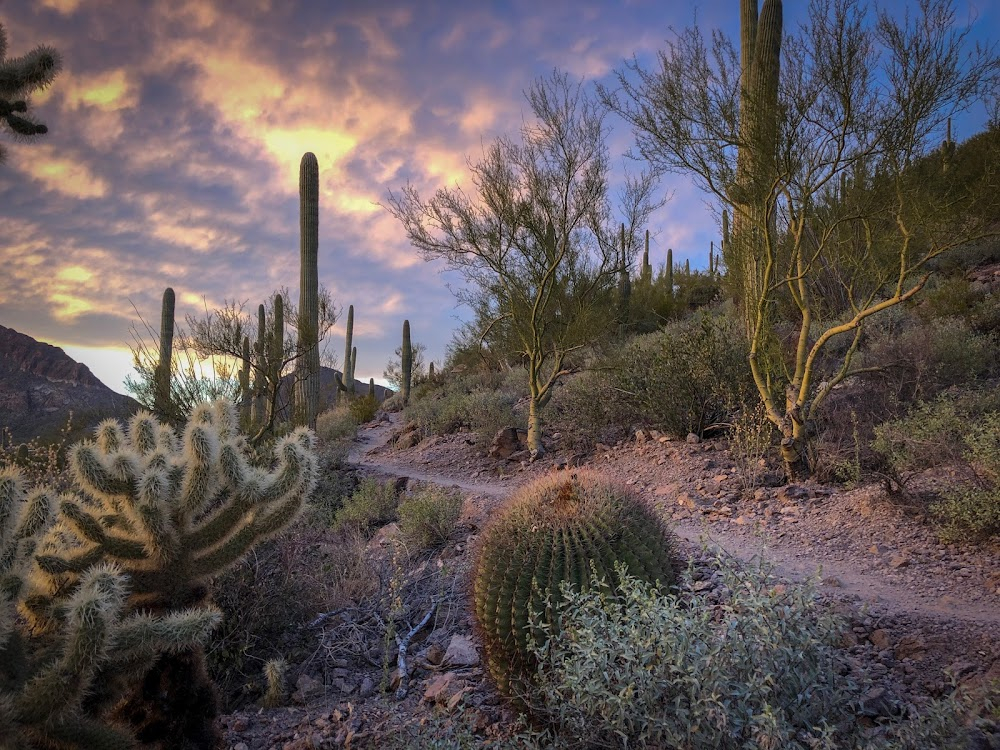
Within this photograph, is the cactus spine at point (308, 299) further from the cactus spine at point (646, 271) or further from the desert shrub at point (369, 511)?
the cactus spine at point (646, 271)

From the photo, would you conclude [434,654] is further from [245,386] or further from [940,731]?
[245,386]

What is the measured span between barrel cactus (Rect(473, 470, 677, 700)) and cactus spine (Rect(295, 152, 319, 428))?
11737 millimetres

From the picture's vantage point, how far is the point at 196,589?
3627 millimetres

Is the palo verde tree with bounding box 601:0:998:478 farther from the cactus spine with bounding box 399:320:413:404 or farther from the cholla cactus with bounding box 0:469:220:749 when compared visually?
the cactus spine with bounding box 399:320:413:404

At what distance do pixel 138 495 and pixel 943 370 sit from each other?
10437 mm

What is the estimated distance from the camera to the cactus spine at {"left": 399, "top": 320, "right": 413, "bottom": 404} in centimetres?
2870

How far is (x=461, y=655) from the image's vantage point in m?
4.51

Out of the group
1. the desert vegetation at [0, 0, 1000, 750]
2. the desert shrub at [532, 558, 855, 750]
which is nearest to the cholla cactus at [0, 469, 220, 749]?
the desert vegetation at [0, 0, 1000, 750]

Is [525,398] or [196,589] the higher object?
[525,398]

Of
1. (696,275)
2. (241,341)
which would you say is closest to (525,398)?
(241,341)

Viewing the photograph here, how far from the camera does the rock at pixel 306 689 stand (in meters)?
4.16

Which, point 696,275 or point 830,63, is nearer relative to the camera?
point 830,63

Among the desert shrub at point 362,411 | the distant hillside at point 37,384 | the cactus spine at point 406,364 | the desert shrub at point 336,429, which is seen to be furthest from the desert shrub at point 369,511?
the distant hillside at point 37,384

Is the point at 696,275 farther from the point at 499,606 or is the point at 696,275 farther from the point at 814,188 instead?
the point at 499,606
